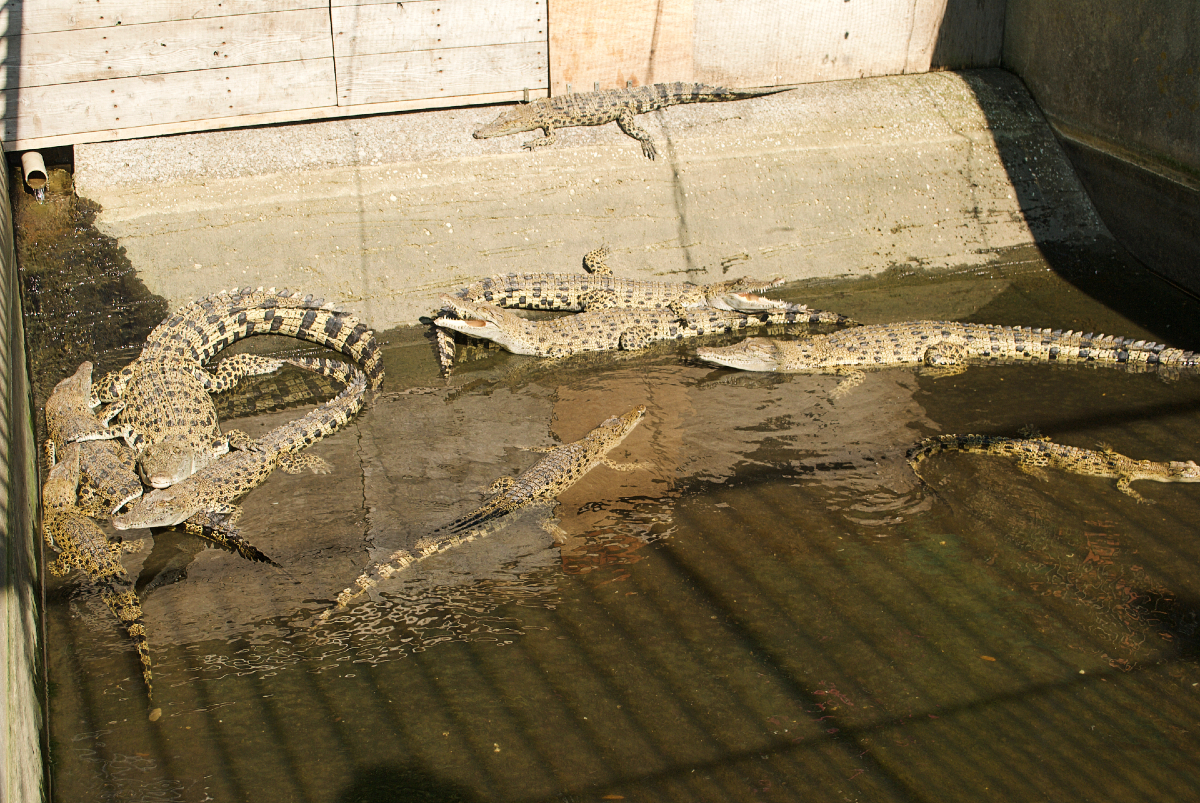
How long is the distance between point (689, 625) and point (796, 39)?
5.31 m

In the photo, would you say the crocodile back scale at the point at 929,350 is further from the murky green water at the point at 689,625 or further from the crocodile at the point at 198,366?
the crocodile at the point at 198,366

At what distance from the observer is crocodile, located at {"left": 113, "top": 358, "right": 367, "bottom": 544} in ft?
13.8

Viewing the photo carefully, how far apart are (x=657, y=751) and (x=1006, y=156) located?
19.7 ft

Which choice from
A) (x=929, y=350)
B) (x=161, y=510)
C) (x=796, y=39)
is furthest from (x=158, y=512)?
(x=796, y=39)

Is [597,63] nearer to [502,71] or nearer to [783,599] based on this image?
[502,71]

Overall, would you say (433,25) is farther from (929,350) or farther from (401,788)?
(401,788)

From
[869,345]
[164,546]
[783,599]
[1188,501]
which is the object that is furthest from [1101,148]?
[164,546]

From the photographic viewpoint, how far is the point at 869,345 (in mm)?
5520

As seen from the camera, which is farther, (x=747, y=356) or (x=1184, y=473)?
(x=747, y=356)

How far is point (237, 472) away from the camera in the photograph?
4.46 metres

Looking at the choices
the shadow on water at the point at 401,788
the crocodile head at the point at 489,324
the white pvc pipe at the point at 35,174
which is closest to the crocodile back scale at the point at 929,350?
the crocodile head at the point at 489,324

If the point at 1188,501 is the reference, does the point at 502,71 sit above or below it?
above

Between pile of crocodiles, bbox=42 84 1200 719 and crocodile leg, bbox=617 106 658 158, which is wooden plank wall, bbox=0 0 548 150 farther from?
crocodile leg, bbox=617 106 658 158

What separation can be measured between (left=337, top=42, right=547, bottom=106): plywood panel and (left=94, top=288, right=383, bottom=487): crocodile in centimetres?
171
